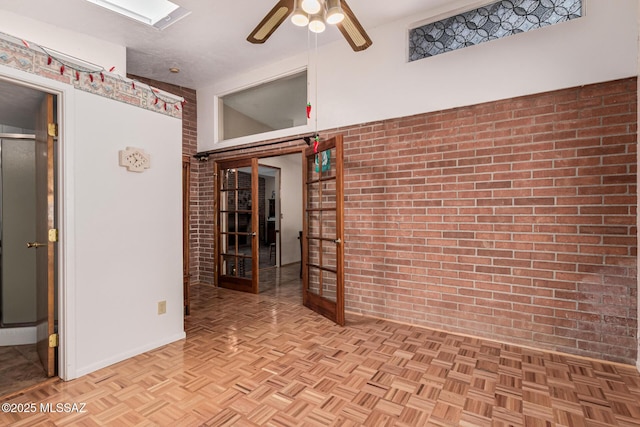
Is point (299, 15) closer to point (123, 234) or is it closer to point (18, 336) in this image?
point (123, 234)

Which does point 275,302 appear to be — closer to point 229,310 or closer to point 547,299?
point 229,310

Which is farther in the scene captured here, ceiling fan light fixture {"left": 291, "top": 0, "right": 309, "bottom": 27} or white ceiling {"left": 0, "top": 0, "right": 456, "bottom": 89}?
white ceiling {"left": 0, "top": 0, "right": 456, "bottom": 89}

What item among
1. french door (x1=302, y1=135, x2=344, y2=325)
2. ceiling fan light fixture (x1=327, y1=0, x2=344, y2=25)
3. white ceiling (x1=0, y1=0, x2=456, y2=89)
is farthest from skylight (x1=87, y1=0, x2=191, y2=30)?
ceiling fan light fixture (x1=327, y1=0, x2=344, y2=25)

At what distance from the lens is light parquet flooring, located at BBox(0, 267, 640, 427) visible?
1852 millimetres

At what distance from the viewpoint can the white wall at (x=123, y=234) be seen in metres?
2.36

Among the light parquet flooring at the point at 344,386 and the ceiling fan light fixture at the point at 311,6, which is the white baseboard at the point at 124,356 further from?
the ceiling fan light fixture at the point at 311,6

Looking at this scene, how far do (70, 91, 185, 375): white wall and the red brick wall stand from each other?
6.50 ft

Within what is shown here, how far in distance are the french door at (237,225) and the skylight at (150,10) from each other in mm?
1921

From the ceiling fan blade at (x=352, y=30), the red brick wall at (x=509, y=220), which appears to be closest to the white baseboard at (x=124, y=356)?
the red brick wall at (x=509, y=220)

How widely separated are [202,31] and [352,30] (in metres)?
2.26

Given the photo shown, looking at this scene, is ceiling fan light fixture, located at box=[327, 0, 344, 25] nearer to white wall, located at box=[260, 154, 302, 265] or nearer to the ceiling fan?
the ceiling fan

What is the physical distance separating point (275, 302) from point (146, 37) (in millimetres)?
3534

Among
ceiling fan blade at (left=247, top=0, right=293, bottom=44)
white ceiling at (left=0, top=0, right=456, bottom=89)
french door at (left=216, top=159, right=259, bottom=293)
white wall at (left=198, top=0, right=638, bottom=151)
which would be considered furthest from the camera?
french door at (left=216, top=159, right=259, bottom=293)

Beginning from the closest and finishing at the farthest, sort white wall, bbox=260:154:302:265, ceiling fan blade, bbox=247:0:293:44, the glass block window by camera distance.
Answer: ceiling fan blade, bbox=247:0:293:44 < the glass block window < white wall, bbox=260:154:302:265
